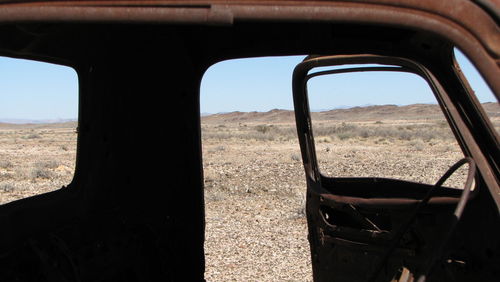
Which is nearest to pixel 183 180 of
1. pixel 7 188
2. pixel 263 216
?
pixel 263 216

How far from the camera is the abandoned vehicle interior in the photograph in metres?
1.93

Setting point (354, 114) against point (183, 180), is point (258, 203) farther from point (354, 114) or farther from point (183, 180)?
point (354, 114)

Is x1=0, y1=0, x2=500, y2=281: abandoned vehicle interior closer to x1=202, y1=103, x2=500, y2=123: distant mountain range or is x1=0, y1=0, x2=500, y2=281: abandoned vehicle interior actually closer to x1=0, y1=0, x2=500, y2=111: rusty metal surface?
x1=0, y1=0, x2=500, y2=111: rusty metal surface

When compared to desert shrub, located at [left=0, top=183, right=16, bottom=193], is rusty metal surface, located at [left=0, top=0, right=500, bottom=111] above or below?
below

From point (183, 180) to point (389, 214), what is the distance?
1.10 m

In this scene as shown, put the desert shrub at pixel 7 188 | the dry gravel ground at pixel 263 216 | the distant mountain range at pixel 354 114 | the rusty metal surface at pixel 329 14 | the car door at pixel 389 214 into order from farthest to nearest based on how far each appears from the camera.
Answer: the distant mountain range at pixel 354 114 < the desert shrub at pixel 7 188 < the dry gravel ground at pixel 263 216 < the car door at pixel 389 214 < the rusty metal surface at pixel 329 14

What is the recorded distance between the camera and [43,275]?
2.31 meters

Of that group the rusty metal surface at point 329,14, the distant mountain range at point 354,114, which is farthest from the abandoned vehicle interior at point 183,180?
the distant mountain range at point 354,114

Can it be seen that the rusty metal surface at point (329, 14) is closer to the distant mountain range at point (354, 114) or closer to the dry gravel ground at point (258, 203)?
the dry gravel ground at point (258, 203)

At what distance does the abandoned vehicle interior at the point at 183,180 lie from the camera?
193 centimetres

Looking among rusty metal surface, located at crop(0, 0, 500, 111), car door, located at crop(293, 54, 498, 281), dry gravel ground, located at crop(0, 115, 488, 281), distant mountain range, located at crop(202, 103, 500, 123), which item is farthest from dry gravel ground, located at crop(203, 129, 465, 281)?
distant mountain range, located at crop(202, 103, 500, 123)

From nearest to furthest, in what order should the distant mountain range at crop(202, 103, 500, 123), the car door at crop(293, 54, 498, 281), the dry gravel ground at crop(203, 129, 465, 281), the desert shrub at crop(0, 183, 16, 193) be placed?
1. the car door at crop(293, 54, 498, 281)
2. the dry gravel ground at crop(203, 129, 465, 281)
3. the desert shrub at crop(0, 183, 16, 193)
4. the distant mountain range at crop(202, 103, 500, 123)

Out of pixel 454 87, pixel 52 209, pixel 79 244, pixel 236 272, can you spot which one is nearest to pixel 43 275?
pixel 79 244

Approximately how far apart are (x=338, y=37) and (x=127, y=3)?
3.31ft
